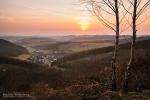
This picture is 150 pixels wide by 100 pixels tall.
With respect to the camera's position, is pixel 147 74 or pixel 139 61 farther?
pixel 139 61

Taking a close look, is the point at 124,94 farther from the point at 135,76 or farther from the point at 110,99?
the point at 135,76

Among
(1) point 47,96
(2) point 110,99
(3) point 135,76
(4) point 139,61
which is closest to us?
(2) point 110,99

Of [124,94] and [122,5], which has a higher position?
[122,5]

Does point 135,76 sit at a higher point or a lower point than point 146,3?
lower

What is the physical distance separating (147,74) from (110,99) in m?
11.6

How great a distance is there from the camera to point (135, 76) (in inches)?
1053

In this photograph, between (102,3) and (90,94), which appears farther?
(102,3)

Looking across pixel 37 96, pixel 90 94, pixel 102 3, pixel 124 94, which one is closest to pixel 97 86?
pixel 90 94

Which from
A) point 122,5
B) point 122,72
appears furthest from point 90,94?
point 122,72

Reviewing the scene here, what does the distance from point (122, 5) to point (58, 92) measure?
8200mm

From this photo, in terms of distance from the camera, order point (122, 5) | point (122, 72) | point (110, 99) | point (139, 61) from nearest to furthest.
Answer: point (110, 99)
point (122, 5)
point (122, 72)
point (139, 61)

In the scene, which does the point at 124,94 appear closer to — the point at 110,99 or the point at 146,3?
the point at 110,99

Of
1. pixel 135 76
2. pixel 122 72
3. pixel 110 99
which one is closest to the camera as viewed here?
pixel 110 99

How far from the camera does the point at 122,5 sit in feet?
68.6
